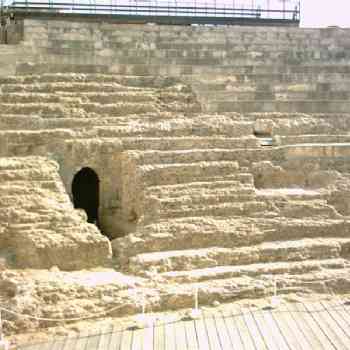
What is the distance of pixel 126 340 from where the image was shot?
8688 mm

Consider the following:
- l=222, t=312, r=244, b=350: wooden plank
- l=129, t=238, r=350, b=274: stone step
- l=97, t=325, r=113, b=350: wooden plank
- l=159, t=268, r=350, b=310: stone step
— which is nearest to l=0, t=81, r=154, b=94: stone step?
l=129, t=238, r=350, b=274: stone step

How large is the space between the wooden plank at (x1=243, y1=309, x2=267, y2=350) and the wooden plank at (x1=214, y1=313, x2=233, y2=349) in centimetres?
39

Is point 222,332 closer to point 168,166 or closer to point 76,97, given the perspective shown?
point 168,166

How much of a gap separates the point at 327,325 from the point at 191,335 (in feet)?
7.23

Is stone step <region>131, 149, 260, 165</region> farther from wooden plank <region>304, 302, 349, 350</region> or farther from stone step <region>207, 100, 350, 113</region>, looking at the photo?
wooden plank <region>304, 302, 349, 350</region>

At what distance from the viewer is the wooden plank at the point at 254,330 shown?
28.1 feet

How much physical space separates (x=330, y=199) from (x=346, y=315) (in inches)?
116

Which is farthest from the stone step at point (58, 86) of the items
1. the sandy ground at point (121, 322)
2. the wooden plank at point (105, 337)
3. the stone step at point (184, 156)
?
the wooden plank at point (105, 337)

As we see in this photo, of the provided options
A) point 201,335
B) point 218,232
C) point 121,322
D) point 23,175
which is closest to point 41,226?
point 23,175

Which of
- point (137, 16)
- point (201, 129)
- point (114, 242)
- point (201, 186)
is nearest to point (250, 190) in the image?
point (201, 186)

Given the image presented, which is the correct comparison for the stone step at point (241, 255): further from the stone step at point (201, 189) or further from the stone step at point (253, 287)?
the stone step at point (201, 189)

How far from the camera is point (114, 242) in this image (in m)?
10.6

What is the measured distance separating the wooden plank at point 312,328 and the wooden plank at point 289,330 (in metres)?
0.15

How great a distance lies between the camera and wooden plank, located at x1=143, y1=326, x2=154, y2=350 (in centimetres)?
848
